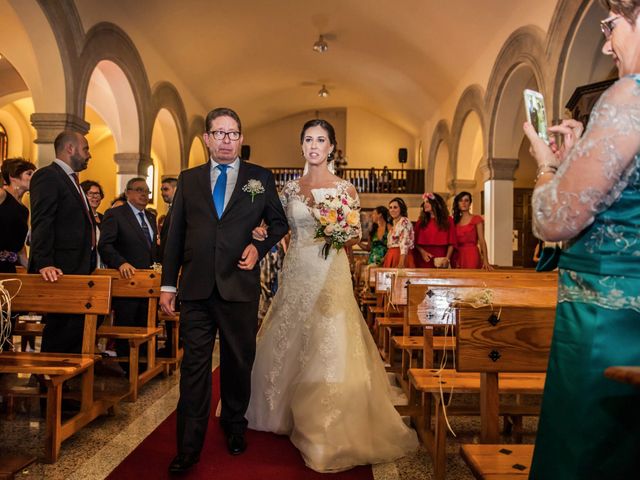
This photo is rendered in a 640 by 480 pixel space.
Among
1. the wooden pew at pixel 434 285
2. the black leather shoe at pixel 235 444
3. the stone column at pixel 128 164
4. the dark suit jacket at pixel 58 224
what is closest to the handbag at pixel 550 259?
the wooden pew at pixel 434 285

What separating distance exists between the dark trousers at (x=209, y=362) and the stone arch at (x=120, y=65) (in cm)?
604

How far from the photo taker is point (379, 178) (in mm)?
19359

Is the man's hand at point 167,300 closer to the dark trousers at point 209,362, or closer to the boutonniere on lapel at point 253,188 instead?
the dark trousers at point 209,362

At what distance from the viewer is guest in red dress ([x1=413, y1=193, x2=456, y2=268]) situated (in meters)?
7.43

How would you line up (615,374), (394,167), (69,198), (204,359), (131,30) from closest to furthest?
(615,374) < (204,359) < (69,198) < (131,30) < (394,167)

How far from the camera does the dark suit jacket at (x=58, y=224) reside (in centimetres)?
336

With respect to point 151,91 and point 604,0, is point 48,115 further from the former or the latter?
A: point 604,0

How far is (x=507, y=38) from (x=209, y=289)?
771cm

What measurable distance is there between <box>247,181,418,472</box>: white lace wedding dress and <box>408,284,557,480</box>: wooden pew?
0.86ft

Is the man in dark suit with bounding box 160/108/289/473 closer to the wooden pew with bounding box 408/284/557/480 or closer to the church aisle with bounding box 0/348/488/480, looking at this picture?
the church aisle with bounding box 0/348/488/480

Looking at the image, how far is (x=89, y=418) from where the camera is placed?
126 inches

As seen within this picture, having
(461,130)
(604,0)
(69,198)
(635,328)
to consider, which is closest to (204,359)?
(69,198)

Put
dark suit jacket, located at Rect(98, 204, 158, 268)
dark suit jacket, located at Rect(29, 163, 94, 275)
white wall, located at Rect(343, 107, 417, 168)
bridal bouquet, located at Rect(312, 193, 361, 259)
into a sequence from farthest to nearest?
white wall, located at Rect(343, 107, 417, 168)
dark suit jacket, located at Rect(98, 204, 158, 268)
dark suit jacket, located at Rect(29, 163, 94, 275)
bridal bouquet, located at Rect(312, 193, 361, 259)

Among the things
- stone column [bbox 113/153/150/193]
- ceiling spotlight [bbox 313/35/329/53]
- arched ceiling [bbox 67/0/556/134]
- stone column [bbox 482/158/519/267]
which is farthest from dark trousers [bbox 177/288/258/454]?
ceiling spotlight [bbox 313/35/329/53]
